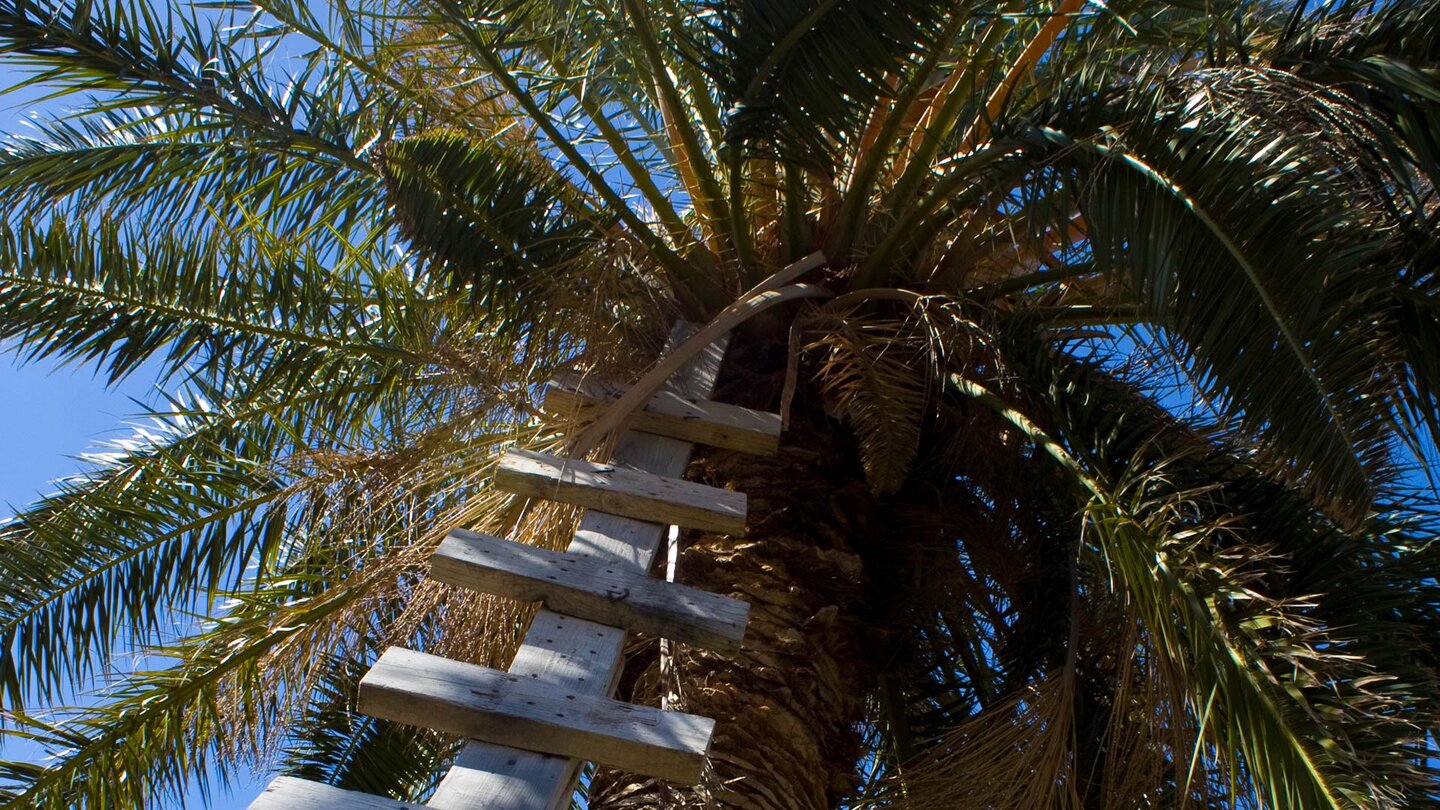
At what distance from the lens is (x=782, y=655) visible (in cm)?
355

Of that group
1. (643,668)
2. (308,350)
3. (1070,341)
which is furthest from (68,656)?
(1070,341)

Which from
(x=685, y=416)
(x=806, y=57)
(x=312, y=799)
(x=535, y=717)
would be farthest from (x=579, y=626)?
(x=806, y=57)

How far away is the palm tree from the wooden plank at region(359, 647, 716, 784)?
2.26 ft

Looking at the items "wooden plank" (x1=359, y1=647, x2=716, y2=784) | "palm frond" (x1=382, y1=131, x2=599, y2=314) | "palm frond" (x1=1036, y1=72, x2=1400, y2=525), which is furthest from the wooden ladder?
"palm frond" (x1=1036, y1=72, x2=1400, y2=525)

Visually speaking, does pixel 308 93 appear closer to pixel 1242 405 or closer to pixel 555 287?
pixel 555 287

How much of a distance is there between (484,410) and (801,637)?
120cm

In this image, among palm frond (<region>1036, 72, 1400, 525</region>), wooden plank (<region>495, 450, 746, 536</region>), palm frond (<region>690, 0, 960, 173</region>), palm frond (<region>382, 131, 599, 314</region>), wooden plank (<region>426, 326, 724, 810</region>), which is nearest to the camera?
wooden plank (<region>426, 326, 724, 810</region>)

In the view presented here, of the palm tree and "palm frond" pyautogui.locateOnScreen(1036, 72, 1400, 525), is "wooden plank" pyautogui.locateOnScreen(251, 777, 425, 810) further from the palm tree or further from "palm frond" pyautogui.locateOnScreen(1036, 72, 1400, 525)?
"palm frond" pyautogui.locateOnScreen(1036, 72, 1400, 525)

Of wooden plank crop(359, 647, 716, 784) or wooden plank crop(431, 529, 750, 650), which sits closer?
wooden plank crop(359, 647, 716, 784)

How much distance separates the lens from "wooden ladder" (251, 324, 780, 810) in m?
2.46

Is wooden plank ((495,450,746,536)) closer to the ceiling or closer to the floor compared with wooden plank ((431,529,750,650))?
closer to the ceiling

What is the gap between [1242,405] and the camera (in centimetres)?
316

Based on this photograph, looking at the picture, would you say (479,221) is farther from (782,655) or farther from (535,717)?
(535,717)

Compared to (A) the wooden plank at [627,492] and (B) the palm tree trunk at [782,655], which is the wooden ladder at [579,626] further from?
(B) the palm tree trunk at [782,655]
